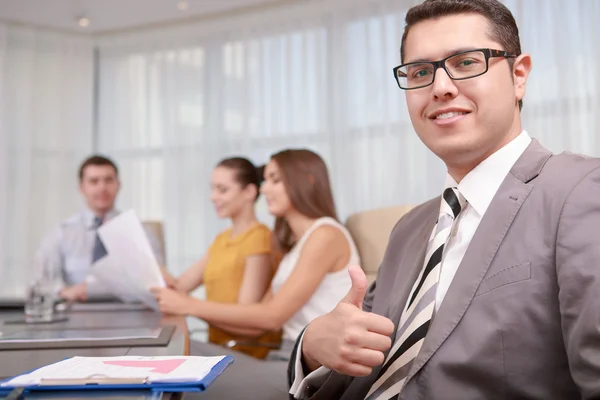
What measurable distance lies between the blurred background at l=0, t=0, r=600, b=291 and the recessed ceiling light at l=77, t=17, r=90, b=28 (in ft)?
0.11

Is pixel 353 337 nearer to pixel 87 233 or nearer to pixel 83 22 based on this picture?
pixel 87 233

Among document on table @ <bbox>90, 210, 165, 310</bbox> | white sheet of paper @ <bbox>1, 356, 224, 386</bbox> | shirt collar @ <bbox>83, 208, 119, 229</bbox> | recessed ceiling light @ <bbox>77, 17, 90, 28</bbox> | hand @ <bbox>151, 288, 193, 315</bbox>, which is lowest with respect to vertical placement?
hand @ <bbox>151, 288, 193, 315</bbox>

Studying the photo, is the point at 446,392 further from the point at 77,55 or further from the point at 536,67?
the point at 77,55

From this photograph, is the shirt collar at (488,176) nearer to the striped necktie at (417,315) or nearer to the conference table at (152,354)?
the striped necktie at (417,315)

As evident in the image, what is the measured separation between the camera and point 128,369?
2.97 ft

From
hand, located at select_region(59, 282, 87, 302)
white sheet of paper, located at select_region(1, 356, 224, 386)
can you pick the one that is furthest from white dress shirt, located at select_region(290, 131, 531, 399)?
hand, located at select_region(59, 282, 87, 302)

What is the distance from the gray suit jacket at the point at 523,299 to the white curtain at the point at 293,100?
320 centimetres

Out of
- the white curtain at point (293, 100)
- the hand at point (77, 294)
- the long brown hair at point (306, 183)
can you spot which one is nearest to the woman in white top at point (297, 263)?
the long brown hair at point (306, 183)

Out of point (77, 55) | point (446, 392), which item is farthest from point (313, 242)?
point (77, 55)

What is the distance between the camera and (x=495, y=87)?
1.10m

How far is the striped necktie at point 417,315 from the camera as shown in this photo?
1.03 meters

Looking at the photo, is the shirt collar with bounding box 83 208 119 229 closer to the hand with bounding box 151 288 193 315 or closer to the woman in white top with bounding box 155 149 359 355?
the woman in white top with bounding box 155 149 359 355

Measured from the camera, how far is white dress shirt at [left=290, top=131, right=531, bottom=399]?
1.06m

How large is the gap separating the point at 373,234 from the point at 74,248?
209cm
